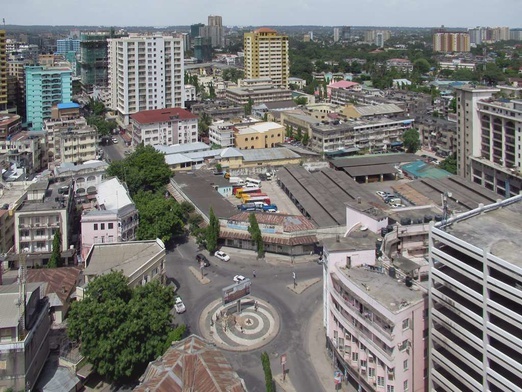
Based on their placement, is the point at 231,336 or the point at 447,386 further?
the point at 231,336

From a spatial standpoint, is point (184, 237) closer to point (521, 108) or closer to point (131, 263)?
point (131, 263)

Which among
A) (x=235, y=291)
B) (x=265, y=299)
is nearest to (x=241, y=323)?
(x=235, y=291)

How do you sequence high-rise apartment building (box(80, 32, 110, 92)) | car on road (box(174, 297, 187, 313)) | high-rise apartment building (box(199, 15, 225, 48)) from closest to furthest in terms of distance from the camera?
car on road (box(174, 297, 187, 313)), high-rise apartment building (box(80, 32, 110, 92)), high-rise apartment building (box(199, 15, 225, 48))

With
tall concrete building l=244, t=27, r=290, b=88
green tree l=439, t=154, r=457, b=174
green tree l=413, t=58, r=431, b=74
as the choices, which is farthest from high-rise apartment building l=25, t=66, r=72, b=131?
green tree l=413, t=58, r=431, b=74

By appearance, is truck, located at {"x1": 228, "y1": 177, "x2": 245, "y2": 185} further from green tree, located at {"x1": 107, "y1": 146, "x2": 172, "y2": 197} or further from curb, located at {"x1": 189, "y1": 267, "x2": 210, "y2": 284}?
curb, located at {"x1": 189, "y1": 267, "x2": 210, "y2": 284}

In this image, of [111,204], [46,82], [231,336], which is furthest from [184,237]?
[46,82]

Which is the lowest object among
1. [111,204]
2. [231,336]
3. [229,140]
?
[231,336]
